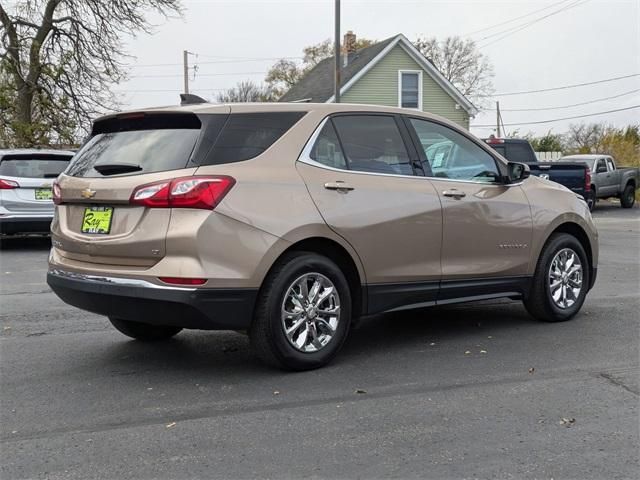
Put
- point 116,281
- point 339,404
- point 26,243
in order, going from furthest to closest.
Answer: point 26,243, point 116,281, point 339,404

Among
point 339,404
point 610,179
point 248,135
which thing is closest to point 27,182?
point 248,135

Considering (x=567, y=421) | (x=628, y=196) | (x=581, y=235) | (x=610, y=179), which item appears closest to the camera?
(x=567, y=421)

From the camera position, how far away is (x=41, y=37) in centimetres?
2316

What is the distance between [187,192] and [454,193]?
2.21 metres

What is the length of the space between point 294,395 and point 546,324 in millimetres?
2891

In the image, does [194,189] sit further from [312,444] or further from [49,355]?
[49,355]

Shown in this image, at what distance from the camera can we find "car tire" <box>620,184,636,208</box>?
23531 millimetres

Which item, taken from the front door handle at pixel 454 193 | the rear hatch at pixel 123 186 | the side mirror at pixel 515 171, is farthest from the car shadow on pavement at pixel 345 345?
the side mirror at pixel 515 171

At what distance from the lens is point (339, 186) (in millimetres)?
4711

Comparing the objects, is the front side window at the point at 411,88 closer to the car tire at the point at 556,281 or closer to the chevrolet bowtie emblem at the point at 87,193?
the car tire at the point at 556,281

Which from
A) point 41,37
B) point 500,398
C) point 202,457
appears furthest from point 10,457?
point 41,37

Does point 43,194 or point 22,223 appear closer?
point 22,223

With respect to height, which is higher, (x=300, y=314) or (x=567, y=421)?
(x=300, y=314)

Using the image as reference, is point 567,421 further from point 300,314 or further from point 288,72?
point 288,72
